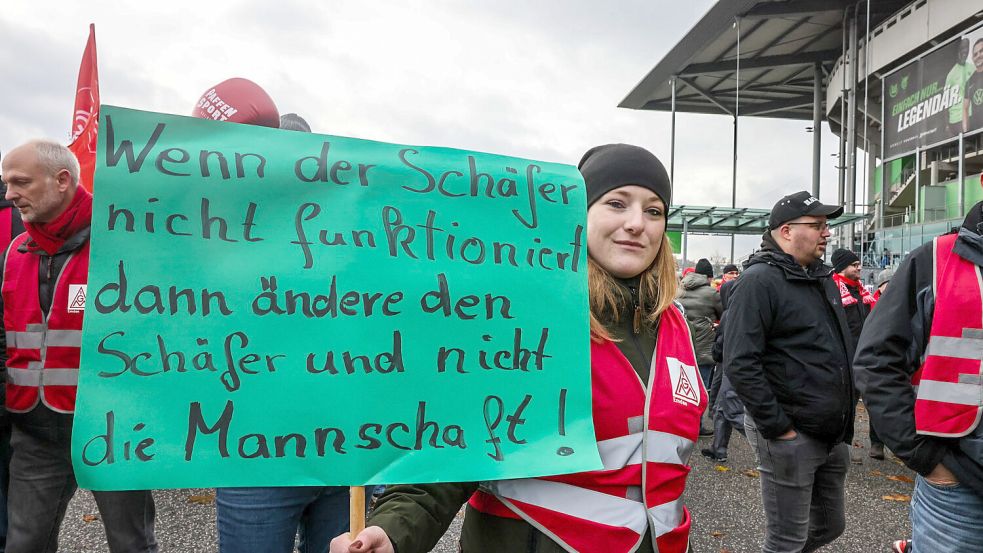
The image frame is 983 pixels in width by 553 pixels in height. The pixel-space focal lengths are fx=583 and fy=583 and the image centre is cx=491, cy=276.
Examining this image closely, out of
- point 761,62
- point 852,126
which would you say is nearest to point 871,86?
point 852,126

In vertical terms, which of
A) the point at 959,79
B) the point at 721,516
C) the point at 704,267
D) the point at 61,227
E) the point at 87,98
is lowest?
the point at 721,516

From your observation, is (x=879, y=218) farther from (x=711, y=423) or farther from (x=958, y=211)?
(x=711, y=423)

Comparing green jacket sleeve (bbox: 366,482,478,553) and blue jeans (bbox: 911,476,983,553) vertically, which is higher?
green jacket sleeve (bbox: 366,482,478,553)

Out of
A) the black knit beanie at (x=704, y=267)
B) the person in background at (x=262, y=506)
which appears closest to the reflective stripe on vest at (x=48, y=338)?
the person in background at (x=262, y=506)

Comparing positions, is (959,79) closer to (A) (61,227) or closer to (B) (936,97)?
(B) (936,97)

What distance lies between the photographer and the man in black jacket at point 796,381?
2549 millimetres

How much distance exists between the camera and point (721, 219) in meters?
18.7

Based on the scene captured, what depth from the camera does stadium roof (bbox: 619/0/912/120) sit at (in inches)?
936

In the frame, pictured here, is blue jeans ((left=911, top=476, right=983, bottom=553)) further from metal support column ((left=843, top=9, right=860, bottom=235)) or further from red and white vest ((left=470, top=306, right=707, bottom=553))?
metal support column ((left=843, top=9, right=860, bottom=235))

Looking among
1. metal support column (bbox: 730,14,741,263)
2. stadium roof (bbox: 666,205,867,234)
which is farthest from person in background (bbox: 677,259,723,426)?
metal support column (bbox: 730,14,741,263)

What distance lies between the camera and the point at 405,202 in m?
1.21

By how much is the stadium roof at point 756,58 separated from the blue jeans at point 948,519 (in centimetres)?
2549

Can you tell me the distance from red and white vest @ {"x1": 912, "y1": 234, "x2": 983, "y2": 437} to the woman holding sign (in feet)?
2.95

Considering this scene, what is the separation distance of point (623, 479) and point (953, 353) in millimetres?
1219
